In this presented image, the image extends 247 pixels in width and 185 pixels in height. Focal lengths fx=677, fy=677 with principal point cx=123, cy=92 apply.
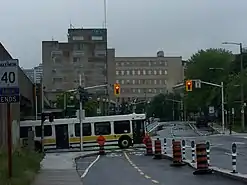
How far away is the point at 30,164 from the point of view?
25047 mm

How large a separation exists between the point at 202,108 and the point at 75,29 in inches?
2149

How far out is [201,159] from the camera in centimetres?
2284

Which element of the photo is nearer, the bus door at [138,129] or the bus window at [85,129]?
the bus door at [138,129]

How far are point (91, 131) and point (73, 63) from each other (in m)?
112

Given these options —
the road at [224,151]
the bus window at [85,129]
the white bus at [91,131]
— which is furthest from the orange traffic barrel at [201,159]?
the bus window at [85,129]

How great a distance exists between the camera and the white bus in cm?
5284

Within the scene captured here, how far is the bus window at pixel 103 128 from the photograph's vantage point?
53.0 metres

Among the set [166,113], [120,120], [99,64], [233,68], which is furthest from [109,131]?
[166,113]

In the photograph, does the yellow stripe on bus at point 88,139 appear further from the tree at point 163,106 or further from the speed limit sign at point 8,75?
the tree at point 163,106

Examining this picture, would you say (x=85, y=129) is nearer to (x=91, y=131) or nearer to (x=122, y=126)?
(x=91, y=131)

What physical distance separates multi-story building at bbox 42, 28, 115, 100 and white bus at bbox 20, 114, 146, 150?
103 meters

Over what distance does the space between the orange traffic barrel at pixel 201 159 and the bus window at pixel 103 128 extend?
29.9 m

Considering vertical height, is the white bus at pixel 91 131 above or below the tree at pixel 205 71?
below

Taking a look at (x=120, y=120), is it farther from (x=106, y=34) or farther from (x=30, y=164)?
(x=106, y=34)
